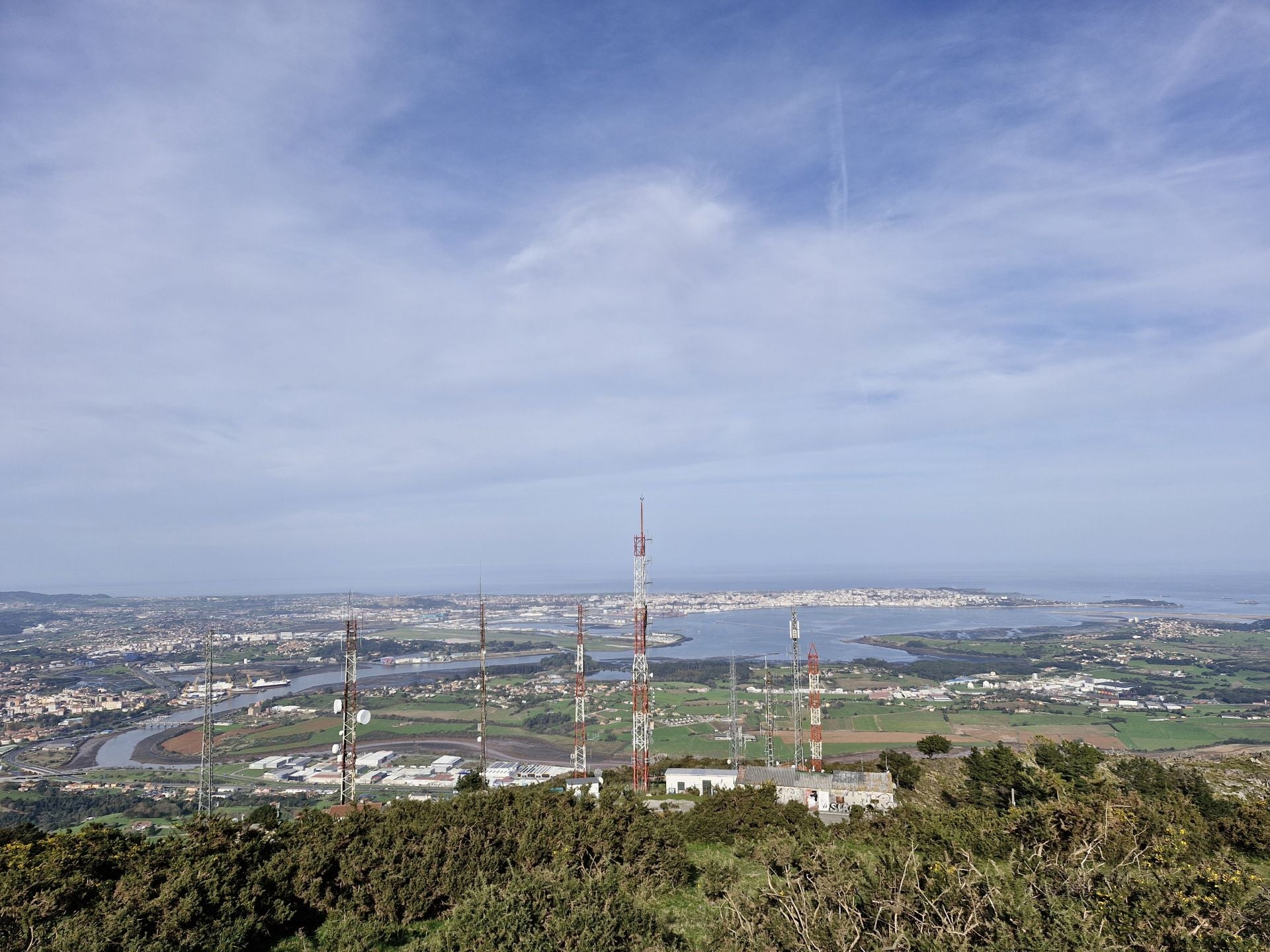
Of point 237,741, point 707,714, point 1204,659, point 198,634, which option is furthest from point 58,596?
point 1204,659

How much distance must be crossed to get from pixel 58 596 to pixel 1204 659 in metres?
205

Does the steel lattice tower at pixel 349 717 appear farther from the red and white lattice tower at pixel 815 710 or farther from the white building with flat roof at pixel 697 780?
the red and white lattice tower at pixel 815 710

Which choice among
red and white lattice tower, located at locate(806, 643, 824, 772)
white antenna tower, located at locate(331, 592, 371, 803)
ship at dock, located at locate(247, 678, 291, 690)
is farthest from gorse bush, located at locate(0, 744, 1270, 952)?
ship at dock, located at locate(247, 678, 291, 690)

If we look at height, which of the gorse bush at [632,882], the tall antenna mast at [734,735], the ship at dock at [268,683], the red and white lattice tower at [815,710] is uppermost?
the gorse bush at [632,882]

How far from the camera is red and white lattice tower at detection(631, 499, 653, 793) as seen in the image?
886 inches

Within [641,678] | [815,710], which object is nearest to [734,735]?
[815,710]

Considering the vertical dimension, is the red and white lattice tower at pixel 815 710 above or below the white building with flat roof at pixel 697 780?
above

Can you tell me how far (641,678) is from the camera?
22.6 metres

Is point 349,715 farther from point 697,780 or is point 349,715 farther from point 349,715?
point 697,780

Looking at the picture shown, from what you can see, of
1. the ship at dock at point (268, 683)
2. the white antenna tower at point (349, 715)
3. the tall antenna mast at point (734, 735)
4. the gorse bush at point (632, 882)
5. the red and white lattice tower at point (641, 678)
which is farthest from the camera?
the ship at dock at point (268, 683)

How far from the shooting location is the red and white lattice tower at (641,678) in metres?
→ 22.5

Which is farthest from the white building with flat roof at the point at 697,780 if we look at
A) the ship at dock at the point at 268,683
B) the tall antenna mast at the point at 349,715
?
the ship at dock at the point at 268,683

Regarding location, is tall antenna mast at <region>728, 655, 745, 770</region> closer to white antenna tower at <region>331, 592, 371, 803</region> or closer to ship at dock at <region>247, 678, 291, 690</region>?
white antenna tower at <region>331, 592, 371, 803</region>

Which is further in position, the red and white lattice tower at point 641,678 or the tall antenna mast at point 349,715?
the red and white lattice tower at point 641,678
